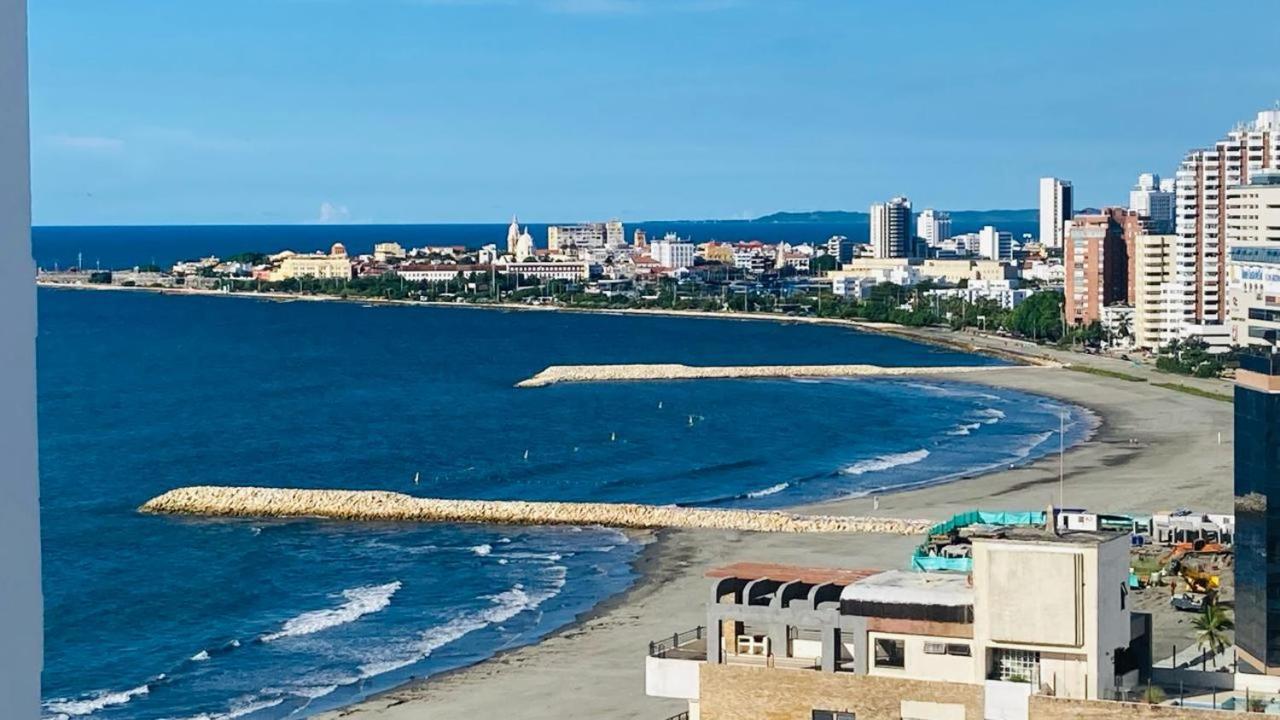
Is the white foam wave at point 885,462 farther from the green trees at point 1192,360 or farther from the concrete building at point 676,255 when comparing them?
the concrete building at point 676,255

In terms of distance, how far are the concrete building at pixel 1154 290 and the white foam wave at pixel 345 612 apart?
215 feet

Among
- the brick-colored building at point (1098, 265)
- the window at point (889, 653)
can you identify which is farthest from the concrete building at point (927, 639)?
the brick-colored building at point (1098, 265)

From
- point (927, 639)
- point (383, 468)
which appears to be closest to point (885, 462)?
point (383, 468)

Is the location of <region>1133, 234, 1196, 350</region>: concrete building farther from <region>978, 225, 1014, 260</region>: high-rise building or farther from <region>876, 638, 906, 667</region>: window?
<region>978, 225, 1014, 260</region>: high-rise building

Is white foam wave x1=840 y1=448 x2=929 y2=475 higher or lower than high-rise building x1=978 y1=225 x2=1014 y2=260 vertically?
lower

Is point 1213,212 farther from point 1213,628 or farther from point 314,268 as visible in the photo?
point 314,268

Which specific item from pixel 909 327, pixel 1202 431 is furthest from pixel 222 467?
pixel 909 327

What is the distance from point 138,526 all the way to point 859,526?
1707 cm

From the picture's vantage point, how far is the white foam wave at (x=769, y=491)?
4734 centimetres

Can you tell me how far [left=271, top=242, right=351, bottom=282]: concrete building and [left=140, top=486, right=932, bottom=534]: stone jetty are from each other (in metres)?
123

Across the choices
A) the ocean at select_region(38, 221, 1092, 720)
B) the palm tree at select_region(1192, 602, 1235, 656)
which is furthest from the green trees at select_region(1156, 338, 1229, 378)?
the palm tree at select_region(1192, 602, 1235, 656)

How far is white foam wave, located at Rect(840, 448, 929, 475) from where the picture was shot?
Answer: 5166cm

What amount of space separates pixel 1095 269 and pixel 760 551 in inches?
2855

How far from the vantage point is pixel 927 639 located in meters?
16.3
